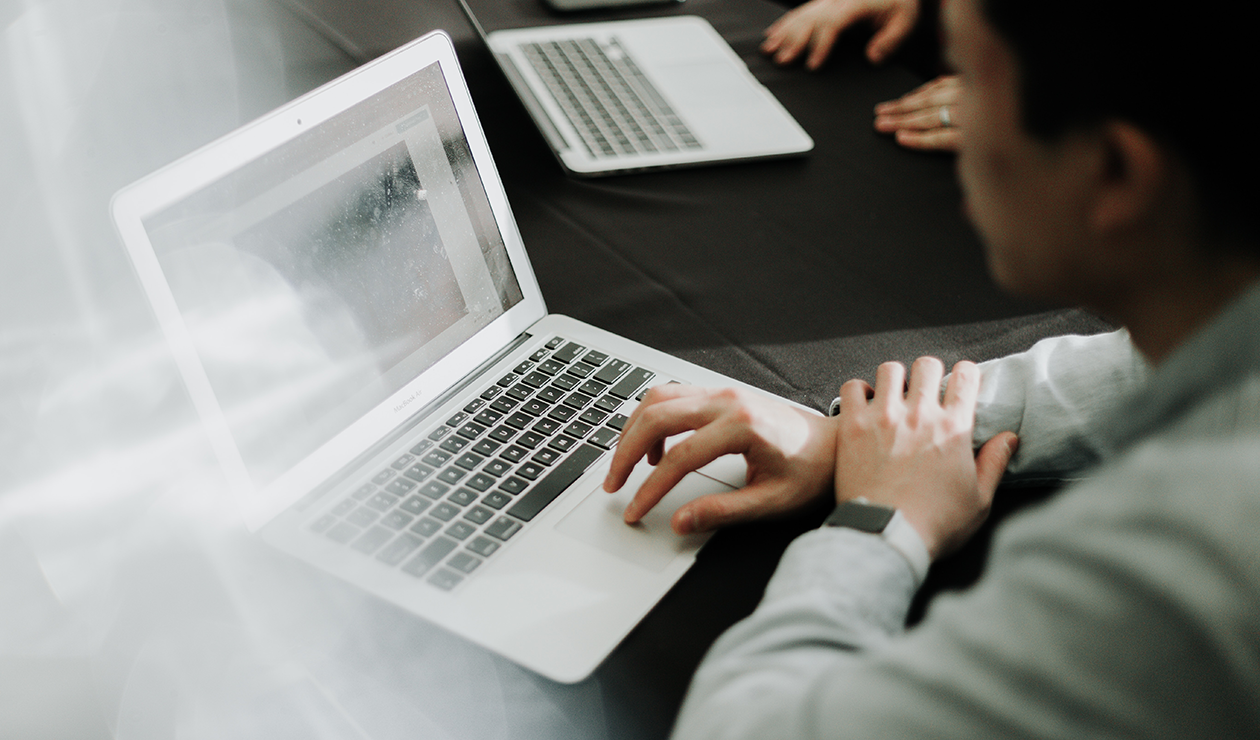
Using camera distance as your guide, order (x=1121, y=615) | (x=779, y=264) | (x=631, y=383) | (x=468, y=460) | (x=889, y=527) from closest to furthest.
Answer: (x=1121, y=615) < (x=889, y=527) < (x=468, y=460) < (x=631, y=383) < (x=779, y=264)

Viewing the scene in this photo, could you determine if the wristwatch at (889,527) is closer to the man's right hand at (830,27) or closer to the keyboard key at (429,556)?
the keyboard key at (429,556)

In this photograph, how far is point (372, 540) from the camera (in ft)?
2.24

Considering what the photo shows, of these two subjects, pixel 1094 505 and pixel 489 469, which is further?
pixel 489 469

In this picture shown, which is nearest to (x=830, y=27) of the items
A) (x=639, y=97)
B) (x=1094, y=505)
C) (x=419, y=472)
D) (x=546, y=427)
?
(x=639, y=97)

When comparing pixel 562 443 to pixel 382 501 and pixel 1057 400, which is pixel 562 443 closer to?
pixel 382 501

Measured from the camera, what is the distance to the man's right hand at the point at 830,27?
1421 mm

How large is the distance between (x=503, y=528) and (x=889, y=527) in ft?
0.94

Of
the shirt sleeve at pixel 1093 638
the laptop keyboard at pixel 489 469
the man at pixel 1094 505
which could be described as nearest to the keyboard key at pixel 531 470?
the laptop keyboard at pixel 489 469

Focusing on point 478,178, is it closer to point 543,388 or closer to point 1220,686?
point 543,388

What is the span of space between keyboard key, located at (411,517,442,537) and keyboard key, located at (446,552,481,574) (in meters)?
0.03

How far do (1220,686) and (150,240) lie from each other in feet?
2.16

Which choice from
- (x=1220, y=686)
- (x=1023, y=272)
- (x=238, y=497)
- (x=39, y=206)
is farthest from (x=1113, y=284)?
(x=39, y=206)

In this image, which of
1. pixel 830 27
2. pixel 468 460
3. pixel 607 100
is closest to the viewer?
pixel 468 460

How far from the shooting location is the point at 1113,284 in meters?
0.51
